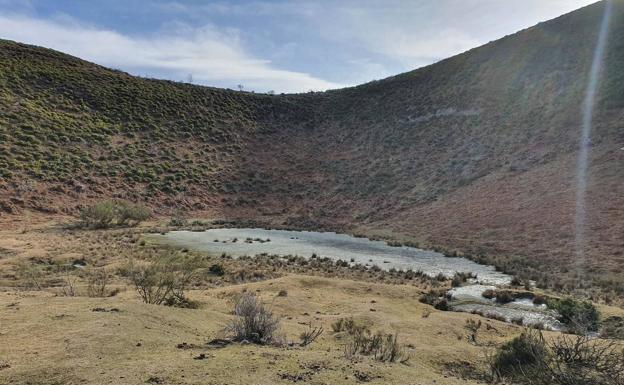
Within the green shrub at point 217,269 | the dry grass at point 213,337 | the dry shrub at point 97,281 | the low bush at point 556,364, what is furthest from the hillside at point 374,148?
the dry shrub at point 97,281

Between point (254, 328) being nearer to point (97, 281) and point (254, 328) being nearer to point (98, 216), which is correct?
A: point (97, 281)

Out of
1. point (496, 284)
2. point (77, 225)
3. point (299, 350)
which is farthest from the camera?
point (77, 225)

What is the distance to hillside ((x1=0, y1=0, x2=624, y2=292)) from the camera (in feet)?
111

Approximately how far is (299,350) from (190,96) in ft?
223

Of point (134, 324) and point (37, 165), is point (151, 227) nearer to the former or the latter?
point (37, 165)

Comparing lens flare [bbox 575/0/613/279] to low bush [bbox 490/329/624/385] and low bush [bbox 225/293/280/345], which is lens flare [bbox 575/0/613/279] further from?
low bush [bbox 225/293/280/345]

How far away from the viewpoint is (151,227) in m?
39.8

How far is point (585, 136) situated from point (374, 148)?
25443mm

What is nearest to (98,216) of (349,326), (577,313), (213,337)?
(349,326)

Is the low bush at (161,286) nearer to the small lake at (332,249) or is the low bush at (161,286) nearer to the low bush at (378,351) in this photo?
the low bush at (378,351)

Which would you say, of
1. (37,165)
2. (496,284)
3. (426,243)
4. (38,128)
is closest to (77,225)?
(37,165)

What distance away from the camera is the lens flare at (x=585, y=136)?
26.9 m

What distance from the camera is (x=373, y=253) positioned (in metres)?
29.9

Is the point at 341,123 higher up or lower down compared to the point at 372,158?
higher up
